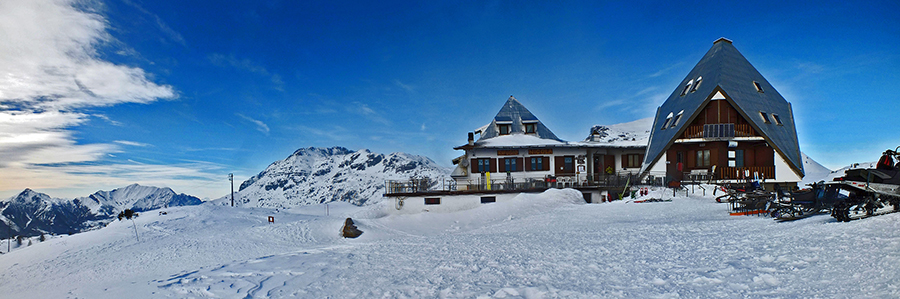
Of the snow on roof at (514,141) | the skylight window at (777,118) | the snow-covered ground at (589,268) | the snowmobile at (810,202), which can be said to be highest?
the skylight window at (777,118)

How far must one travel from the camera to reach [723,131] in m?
26.8

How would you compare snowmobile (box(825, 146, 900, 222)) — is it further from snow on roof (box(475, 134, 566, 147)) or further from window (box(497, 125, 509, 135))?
window (box(497, 125, 509, 135))

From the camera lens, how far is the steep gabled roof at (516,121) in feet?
113

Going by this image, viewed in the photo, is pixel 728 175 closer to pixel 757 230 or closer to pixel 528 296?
pixel 757 230

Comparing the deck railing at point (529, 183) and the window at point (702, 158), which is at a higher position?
the window at point (702, 158)

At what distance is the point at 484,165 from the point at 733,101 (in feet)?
54.6

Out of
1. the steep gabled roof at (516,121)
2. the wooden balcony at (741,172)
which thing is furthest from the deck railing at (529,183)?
the steep gabled roof at (516,121)

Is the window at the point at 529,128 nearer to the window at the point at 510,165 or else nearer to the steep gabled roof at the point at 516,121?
the steep gabled roof at the point at 516,121

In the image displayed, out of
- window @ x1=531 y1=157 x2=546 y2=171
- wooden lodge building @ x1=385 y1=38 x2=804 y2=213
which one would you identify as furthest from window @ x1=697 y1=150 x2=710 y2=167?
window @ x1=531 y1=157 x2=546 y2=171

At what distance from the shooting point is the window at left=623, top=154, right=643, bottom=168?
31969 mm

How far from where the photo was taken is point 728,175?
26703 mm

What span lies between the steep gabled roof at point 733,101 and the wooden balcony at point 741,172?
1254 millimetres

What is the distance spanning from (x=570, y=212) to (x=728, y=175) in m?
16.2

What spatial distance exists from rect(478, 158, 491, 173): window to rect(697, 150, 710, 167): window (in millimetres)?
13930
